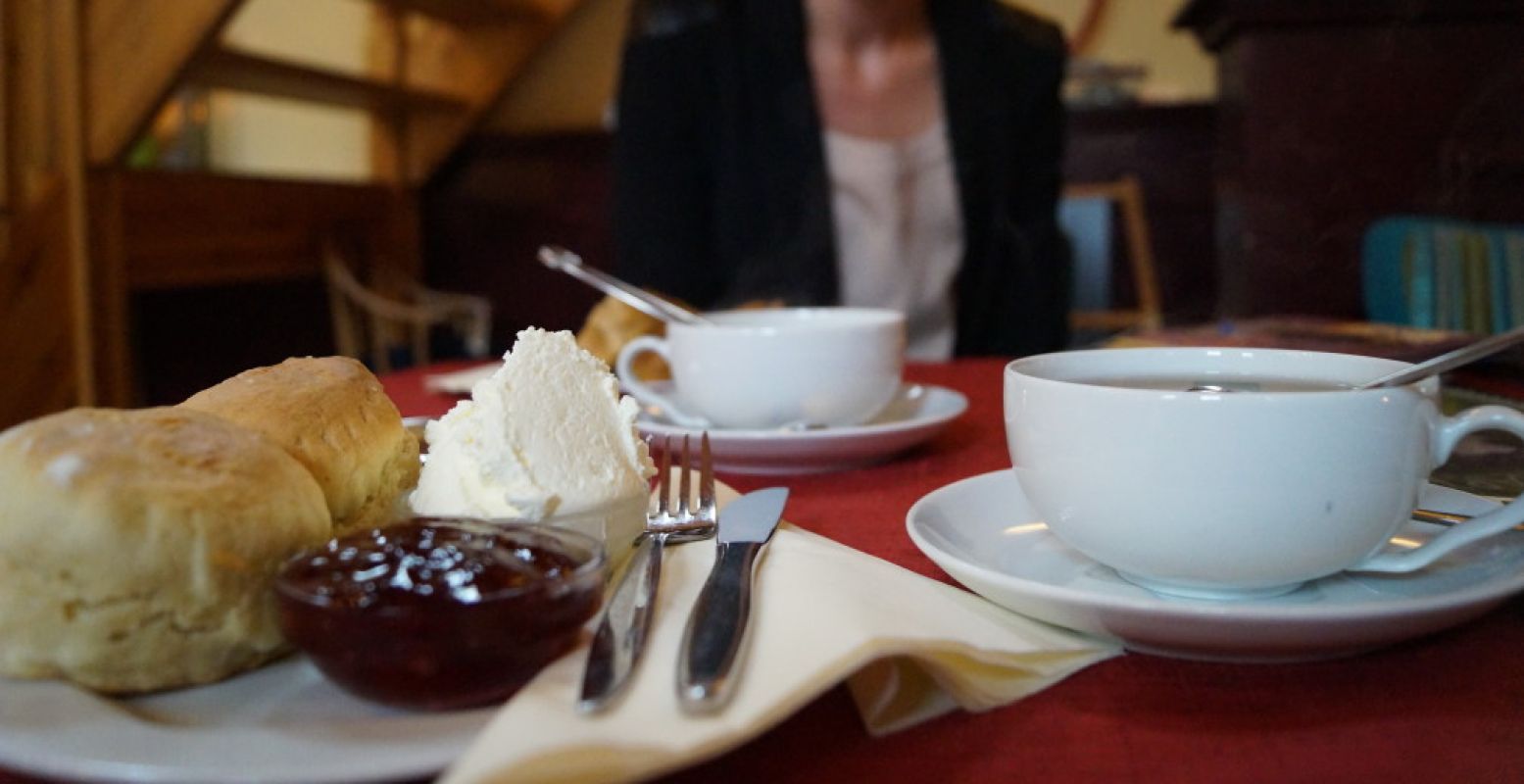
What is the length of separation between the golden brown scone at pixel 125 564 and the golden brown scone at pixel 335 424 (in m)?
0.07

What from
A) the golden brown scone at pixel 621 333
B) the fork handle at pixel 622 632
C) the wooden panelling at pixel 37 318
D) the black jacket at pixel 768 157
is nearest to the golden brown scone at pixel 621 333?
the golden brown scone at pixel 621 333

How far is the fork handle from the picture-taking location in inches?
14.9

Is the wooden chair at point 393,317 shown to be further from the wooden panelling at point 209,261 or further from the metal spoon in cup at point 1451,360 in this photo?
the metal spoon in cup at point 1451,360

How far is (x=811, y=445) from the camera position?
84 centimetres

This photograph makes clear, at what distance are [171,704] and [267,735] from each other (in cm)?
7

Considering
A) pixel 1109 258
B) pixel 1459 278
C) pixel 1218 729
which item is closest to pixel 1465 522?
pixel 1218 729

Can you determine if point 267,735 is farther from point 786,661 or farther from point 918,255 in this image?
point 918,255

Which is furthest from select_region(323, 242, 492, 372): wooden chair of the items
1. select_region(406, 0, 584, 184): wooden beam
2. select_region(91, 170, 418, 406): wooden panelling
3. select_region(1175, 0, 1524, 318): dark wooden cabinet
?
select_region(1175, 0, 1524, 318): dark wooden cabinet

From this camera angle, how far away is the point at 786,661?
1.32ft

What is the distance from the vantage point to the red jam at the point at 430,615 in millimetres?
383

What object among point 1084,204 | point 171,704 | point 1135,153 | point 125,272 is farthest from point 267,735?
point 1135,153

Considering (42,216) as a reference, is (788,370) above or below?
below

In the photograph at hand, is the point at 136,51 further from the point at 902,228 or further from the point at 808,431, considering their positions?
the point at 808,431

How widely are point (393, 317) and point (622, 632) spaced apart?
153 inches
